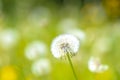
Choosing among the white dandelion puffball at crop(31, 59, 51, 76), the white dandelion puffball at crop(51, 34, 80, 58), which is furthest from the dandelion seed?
the white dandelion puffball at crop(31, 59, 51, 76)

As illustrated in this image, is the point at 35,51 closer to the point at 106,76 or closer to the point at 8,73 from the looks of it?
the point at 8,73

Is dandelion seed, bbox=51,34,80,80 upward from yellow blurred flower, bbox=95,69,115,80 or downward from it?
downward

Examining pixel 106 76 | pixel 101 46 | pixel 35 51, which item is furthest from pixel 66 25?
pixel 106 76

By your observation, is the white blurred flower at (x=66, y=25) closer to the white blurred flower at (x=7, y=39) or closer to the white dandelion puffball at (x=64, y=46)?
the white blurred flower at (x=7, y=39)

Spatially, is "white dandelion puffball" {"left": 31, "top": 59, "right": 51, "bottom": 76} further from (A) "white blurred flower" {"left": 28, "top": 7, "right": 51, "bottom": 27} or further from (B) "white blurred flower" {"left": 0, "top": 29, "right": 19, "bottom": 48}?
(A) "white blurred flower" {"left": 28, "top": 7, "right": 51, "bottom": 27}

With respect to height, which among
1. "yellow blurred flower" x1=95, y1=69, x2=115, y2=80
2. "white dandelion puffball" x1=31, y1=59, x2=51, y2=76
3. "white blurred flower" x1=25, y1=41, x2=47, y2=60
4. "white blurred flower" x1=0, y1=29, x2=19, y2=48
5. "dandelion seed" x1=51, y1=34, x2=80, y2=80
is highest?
"white blurred flower" x1=0, y1=29, x2=19, y2=48

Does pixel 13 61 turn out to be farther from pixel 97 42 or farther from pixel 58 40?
pixel 58 40

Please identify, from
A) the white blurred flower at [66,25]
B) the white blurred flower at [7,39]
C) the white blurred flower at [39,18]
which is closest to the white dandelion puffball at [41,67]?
the white blurred flower at [7,39]
